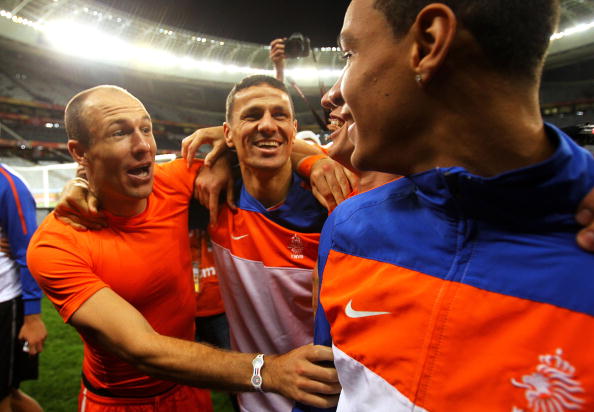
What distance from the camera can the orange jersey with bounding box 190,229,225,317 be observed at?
271 cm

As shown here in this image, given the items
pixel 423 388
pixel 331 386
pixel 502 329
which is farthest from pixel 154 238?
pixel 502 329

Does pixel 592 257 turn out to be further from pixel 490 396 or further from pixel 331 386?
pixel 331 386

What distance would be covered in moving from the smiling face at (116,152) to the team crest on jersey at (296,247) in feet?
2.50

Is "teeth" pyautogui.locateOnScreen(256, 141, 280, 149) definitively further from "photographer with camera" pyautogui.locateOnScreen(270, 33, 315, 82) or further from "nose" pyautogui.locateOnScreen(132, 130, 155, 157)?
"photographer with camera" pyautogui.locateOnScreen(270, 33, 315, 82)

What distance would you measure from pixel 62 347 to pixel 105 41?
1870 cm

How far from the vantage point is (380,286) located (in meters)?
0.80

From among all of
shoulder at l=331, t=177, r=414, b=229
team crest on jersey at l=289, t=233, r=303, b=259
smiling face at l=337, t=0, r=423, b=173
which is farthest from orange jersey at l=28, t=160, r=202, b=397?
smiling face at l=337, t=0, r=423, b=173

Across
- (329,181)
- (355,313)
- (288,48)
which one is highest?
(288,48)

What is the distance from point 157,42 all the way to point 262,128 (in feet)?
69.2

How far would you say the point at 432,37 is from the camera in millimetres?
694

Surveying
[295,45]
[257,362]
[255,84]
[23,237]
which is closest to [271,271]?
[257,362]

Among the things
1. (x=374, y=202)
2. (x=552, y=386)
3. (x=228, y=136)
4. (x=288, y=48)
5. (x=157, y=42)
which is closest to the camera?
(x=552, y=386)

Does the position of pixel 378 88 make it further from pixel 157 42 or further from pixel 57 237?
pixel 157 42

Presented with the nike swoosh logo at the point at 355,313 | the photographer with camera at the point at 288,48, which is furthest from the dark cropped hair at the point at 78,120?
the photographer with camera at the point at 288,48
